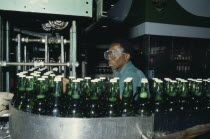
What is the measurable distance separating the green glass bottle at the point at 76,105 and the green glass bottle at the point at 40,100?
0.18 meters

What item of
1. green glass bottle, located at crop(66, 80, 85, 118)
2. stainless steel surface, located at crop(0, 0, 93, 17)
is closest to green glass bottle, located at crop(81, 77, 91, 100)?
green glass bottle, located at crop(66, 80, 85, 118)

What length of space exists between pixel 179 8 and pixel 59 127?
530 centimetres

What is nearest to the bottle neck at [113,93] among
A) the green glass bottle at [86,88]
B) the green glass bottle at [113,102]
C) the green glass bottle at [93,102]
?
the green glass bottle at [113,102]

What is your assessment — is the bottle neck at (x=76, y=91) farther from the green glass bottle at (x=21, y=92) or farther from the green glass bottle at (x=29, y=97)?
the green glass bottle at (x=21, y=92)

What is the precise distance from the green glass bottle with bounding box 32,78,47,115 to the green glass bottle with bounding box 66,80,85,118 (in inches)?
7.2

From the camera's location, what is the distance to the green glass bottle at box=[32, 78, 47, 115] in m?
1.33

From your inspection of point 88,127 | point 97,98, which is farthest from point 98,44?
point 88,127

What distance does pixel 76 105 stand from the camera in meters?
1.34

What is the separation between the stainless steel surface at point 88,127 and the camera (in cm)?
96

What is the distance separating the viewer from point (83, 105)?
1388 mm

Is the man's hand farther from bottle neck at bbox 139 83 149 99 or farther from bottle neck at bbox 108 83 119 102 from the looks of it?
bottle neck at bbox 139 83 149 99

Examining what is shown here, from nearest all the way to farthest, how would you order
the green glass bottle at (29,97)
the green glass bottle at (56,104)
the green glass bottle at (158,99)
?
the green glass bottle at (56,104) → the green glass bottle at (29,97) → the green glass bottle at (158,99)

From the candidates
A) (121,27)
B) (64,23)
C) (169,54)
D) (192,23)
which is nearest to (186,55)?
(169,54)

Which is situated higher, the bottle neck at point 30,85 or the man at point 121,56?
the man at point 121,56
